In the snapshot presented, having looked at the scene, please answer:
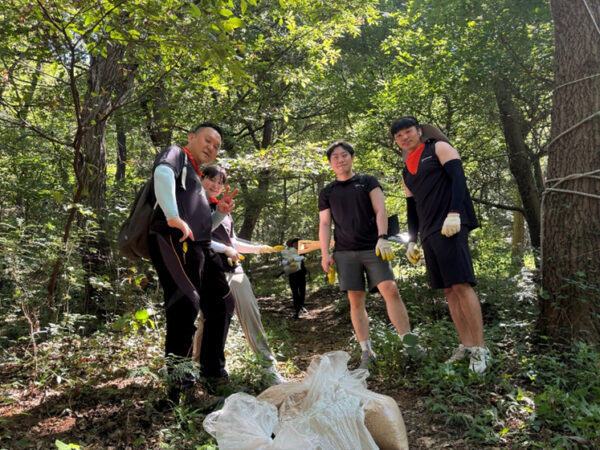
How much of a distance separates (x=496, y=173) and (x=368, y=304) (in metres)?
3.55

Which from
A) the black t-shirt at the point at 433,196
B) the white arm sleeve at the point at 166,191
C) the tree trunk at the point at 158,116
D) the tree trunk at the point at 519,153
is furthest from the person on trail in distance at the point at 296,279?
the white arm sleeve at the point at 166,191

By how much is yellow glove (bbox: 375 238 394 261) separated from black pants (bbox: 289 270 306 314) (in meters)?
5.03

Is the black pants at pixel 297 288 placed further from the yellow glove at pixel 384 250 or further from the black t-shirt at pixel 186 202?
the black t-shirt at pixel 186 202

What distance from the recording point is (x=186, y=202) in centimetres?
295

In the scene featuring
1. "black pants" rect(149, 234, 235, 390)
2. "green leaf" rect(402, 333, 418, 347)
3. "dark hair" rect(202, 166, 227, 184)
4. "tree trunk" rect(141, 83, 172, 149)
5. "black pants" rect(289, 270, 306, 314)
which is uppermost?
"tree trunk" rect(141, 83, 172, 149)

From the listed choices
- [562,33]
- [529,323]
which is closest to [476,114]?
[562,33]

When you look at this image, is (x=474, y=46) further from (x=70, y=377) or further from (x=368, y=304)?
(x=70, y=377)

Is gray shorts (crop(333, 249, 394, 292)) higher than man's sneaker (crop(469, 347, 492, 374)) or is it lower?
higher

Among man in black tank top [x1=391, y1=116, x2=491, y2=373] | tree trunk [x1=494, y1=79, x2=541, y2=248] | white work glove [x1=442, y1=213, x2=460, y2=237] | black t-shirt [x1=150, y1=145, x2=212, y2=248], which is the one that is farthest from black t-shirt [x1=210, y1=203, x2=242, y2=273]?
tree trunk [x1=494, y1=79, x2=541, y2=248]

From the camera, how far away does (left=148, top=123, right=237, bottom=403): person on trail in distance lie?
9.03 feet

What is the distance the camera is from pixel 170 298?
2.82 m

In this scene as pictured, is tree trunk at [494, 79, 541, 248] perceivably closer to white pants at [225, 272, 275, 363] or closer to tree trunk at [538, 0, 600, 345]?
tree trunk at [538, 0, 600, 345]

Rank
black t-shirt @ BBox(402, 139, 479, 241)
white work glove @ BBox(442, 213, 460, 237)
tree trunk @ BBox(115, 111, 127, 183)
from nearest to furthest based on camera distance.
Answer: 1. white work glove @ BBox(442, 213, 460, 237)
2. black t-shirt @ BBox(402, 139, 479, 241)
3. tree trunk @ BBox(115, 111, 127, 183)

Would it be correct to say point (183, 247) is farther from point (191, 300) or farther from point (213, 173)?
point (213, 173)
